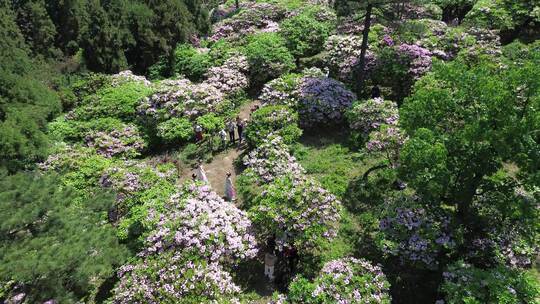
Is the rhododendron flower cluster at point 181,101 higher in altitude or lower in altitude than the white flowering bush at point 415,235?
higher

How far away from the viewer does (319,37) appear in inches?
1146

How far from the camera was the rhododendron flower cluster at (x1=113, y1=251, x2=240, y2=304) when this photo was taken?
10961mm

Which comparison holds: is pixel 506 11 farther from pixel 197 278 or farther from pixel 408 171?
pixel 197 278

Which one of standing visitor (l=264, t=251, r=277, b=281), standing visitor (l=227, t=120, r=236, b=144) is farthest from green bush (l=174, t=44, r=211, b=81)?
→ standing visitor (l=264, t=251, r=277, b=281)

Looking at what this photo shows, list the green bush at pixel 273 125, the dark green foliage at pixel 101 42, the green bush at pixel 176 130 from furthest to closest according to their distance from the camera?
the dark green foliage at pixel 101 42 < the green bush at pixel 176 130 < the green bush at pixel 273 125

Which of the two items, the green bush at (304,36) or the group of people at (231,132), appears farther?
the green bush at (304,36)

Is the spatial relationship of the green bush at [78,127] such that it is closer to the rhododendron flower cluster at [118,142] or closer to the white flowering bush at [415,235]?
the rhododendron flower cluster at [118,142]

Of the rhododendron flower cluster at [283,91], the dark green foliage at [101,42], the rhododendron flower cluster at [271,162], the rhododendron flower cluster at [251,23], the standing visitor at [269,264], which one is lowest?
the standing visitor at [269,264]

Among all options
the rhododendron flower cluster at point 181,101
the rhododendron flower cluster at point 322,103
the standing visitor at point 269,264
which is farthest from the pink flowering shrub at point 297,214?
the rhododendron flower cluster at point 181,101

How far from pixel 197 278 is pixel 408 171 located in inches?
296

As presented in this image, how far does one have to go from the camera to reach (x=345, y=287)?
1091cm

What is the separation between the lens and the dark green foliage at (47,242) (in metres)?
9.59

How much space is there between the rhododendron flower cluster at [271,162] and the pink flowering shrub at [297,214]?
188cm

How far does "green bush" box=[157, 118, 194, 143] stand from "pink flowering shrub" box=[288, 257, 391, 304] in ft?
41.5
